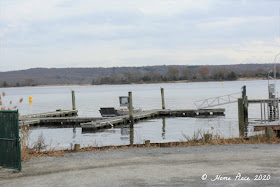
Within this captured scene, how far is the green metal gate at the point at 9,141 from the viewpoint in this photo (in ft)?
34.7

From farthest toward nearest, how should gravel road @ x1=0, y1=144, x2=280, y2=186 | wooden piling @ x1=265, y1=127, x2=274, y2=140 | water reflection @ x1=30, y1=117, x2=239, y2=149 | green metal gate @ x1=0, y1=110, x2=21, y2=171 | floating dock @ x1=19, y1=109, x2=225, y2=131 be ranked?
floating dock @ x1=19, y1=109, x2=225, y2=131 < water reflection @ x1=30, y1=117, x2=239, y2=149 < wooden piling @ x1=265, y1=127, x2=274, y2=140 < green metal gate @ x1=0, y1=110, x2=21, y2=171 < gravel road @ x1=0, y1=144, x2=280, y2=186

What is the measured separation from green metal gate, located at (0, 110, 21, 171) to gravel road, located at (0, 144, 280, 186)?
263 millimetres

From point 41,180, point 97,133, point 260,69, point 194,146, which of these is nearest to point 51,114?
point 97,133

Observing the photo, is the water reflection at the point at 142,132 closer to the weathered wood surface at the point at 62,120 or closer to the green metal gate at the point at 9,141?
the weathered wood surface at the point at 62,120

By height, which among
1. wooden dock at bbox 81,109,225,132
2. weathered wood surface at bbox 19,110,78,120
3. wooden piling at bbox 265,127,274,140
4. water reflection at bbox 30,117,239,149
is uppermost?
wooden piling at bbox 265,127,274,140

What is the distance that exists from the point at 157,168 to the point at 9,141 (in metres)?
3.97

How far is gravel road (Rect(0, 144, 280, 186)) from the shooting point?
29.8ft

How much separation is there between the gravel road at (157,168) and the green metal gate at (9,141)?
0.86 feet

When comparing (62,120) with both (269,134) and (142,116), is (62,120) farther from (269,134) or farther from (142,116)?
(269,134)

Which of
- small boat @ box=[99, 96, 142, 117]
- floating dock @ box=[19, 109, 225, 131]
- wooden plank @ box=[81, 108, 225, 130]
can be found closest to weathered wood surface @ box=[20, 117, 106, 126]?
floating dock @ box=[19, 109, 225, 131]

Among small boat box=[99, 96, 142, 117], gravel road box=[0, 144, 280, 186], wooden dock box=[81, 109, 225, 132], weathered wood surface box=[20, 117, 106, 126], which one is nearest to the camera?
gravel road box=[0, 144, 280, 186]

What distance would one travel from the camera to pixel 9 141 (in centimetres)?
1076

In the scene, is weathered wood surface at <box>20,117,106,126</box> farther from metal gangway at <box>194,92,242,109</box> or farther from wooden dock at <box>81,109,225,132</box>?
metal gangway at <box>194,92,242,109</box>

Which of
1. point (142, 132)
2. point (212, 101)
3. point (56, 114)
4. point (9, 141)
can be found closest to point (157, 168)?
point (9, 141)
